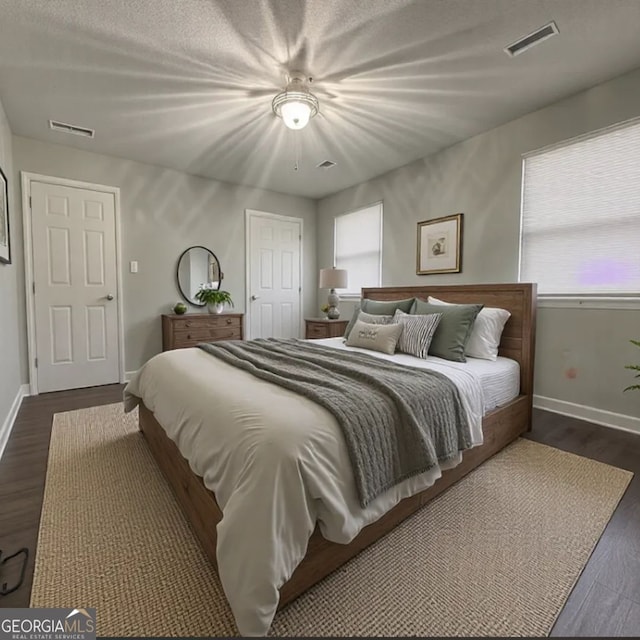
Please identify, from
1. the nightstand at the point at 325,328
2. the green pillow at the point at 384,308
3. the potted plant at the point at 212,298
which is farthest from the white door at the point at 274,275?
the green pillow at the point at 384,308

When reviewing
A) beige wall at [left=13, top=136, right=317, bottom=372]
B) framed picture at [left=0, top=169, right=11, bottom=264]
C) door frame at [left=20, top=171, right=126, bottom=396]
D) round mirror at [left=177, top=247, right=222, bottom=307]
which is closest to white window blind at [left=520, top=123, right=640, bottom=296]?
beige wall at [left=13, top=136, right=317, bottom=372]

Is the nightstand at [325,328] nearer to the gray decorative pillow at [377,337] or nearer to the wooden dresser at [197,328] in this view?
the wooden dresser at [197,328]

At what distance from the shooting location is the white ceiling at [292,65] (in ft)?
6.23

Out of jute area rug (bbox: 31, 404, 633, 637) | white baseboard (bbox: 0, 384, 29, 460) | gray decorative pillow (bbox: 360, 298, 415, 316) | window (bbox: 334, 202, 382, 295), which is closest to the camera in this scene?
jute area rug (bbox: 31, 404, 633, 637)

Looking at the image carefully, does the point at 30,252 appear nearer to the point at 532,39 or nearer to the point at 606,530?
the point at 532,39

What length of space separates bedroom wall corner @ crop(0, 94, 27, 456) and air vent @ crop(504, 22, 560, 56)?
3.79 metres

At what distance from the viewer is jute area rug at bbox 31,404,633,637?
1.13m

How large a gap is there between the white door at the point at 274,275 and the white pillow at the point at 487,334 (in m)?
3.21

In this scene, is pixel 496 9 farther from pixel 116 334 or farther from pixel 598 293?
pixel 116 334

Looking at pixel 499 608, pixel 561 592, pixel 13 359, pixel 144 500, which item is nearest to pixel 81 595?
pixel 144 500

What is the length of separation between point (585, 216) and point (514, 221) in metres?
0.53

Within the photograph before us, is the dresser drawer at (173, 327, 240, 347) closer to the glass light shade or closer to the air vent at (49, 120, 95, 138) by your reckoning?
the air vent at (49, 120, 95, 138)

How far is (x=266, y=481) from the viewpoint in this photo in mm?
1045

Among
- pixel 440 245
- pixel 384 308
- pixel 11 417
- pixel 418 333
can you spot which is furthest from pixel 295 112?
pixel 11 417
